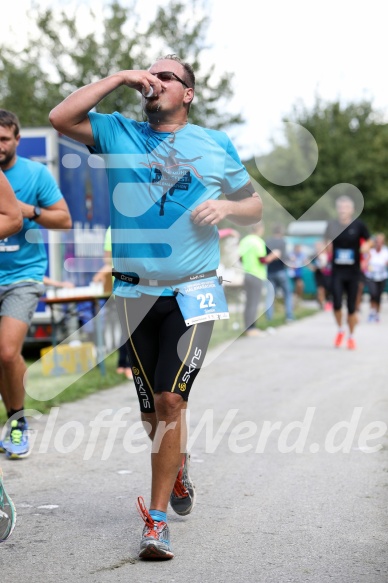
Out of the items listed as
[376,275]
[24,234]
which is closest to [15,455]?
[24,234]

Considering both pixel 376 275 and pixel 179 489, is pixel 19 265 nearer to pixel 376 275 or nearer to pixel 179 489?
pixel 179 489

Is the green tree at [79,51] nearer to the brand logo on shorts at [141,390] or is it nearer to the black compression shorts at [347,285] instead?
the black compression shorts at [347,285]

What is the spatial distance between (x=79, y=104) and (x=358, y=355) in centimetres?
951

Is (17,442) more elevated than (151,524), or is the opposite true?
(151,524)

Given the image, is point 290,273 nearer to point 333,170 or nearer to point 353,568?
point 333,170

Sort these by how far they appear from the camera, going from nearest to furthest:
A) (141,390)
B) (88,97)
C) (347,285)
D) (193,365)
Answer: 1. (88,97)
2. (193,365)
3. (141,390)
4. (347,285)

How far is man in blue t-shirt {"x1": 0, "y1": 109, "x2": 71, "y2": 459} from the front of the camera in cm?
605

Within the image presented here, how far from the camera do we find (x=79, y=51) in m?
26.8

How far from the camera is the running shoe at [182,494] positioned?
4695mm

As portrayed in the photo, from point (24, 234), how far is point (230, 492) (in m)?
2.12

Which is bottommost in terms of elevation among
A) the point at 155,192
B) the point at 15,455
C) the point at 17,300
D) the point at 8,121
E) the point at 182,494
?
the point at 15,455

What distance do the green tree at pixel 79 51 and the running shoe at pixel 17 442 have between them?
21.0 m

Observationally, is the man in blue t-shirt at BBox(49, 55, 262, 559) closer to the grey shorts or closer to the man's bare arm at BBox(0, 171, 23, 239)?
the man's bare arm at BBox(0, 171, 23, 239)

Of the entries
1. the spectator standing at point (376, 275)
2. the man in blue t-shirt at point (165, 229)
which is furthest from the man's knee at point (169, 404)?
the spectator standing at point (376, 275)
